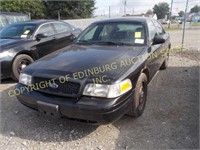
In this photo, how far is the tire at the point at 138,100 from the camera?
2.99 metres

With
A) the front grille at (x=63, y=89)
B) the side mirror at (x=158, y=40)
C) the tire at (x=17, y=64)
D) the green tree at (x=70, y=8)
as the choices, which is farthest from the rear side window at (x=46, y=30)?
the green tree at (x=70, y=8)

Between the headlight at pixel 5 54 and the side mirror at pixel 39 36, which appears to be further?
the side mirror at pixel 39 36

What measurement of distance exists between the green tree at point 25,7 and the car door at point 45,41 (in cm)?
3224

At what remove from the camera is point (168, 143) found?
2688 mm

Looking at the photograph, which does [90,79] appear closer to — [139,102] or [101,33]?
[139,102]

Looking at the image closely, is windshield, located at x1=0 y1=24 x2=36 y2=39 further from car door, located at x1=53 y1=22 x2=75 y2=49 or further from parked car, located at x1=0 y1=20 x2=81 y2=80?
car door, located at x1=53 y1=22 x2=75 y2=49

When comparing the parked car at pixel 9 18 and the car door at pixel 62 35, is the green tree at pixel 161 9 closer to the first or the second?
the parked car at pixel 9 18

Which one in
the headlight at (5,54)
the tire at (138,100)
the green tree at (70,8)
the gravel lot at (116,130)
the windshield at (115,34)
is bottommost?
the gravel lot at (116,130)

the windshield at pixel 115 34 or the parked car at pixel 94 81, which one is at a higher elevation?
the windshield at pixel 115 34

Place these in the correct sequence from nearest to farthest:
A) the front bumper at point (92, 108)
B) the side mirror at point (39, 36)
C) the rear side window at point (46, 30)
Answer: the front bumper at point (92, 108) → the side mirror at point (39, 36) → the rear side window at point (46, 30)

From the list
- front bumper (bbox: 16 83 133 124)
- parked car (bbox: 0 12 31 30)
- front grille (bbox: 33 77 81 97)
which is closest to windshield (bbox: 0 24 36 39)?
front grille (bbox: 33 77 81 97)

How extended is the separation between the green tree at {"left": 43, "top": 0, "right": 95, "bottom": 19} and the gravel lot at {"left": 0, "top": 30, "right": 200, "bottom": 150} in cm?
3471

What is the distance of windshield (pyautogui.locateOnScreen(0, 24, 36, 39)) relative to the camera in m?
5.59

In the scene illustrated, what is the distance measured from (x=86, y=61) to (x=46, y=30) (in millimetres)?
3419
